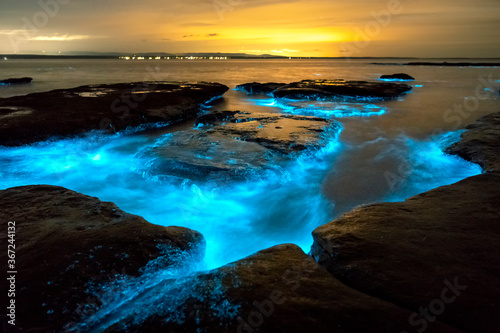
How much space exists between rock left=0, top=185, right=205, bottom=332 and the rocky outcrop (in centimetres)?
170

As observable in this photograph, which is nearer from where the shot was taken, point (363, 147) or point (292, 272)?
point (292, 272)

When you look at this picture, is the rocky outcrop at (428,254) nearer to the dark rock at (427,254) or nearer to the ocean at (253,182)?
the dark rock at (427,254)

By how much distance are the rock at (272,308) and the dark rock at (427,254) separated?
0.16m

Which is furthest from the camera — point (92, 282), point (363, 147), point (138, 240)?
point (363, 147)

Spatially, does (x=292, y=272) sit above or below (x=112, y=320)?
above

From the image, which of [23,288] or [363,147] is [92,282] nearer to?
[23,288]

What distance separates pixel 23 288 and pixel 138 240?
3.22 ft

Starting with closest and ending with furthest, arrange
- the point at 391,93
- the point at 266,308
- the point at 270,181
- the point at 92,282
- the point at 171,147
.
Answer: the point at 266,308
the point at 92,282
the point at 270,181
the point at 171,147
the point at 391,93

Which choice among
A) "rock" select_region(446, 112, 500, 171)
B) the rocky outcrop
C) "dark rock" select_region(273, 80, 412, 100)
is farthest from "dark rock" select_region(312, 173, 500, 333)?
"dark rock" select_region(273, 80, 412, 100)

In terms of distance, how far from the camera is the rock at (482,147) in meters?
5.28

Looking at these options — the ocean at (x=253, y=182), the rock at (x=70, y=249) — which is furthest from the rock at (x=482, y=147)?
the rock at (x=70, y=249)

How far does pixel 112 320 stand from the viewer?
2.24m

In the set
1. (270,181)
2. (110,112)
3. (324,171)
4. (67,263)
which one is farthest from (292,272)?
(110,112)

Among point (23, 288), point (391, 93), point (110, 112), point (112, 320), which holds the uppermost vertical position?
point (391, 93)
